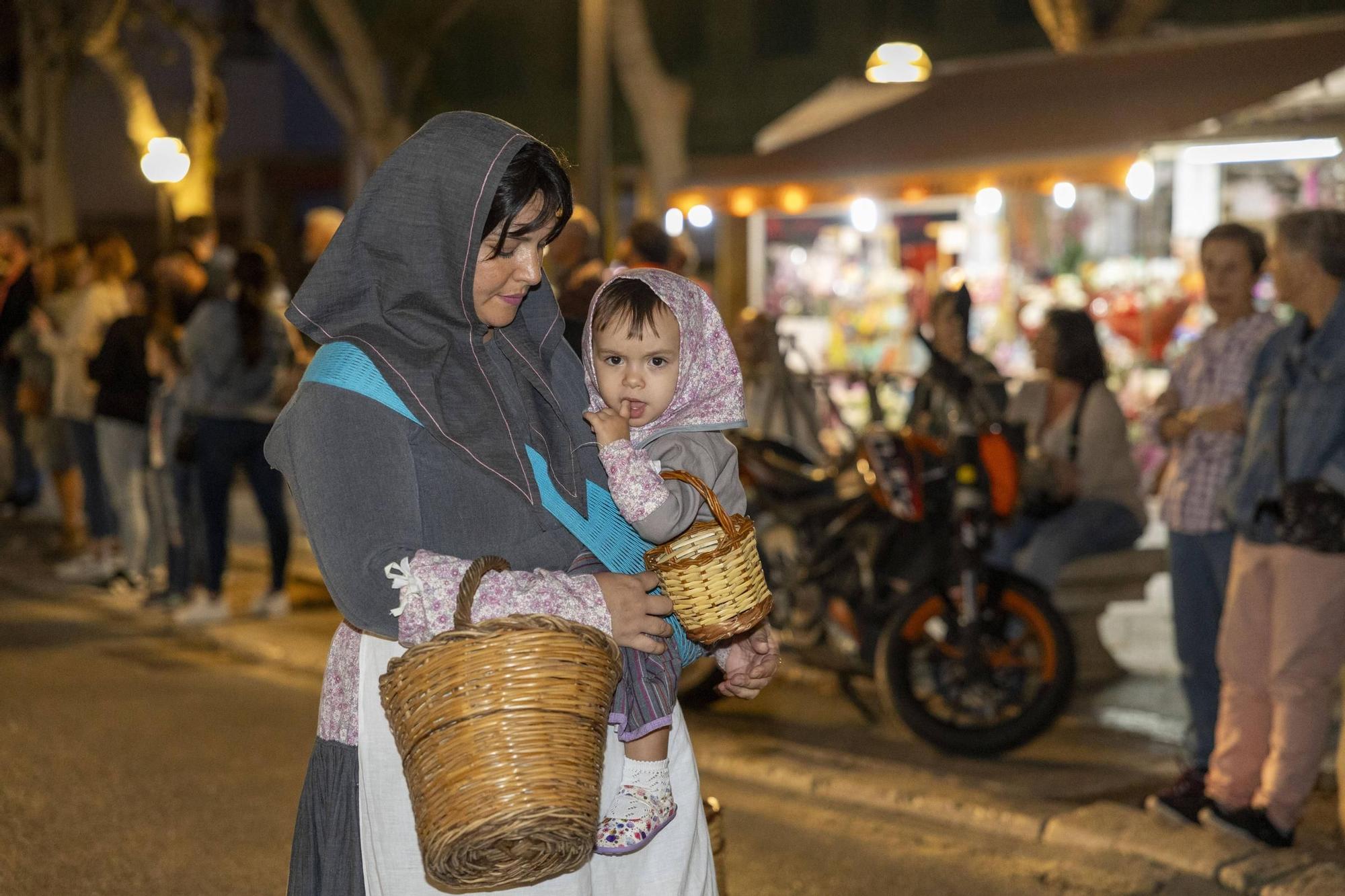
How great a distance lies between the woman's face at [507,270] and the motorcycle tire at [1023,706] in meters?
4.24

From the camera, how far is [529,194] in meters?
2.54

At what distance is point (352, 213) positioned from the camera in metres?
2.53

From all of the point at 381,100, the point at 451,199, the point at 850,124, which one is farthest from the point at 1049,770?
the point at 381,100

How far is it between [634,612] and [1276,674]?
11.2ft

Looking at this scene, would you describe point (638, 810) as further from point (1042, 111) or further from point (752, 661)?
point (1042, 111)

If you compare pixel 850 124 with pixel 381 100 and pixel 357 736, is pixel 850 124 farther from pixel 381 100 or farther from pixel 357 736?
pixel 357 736

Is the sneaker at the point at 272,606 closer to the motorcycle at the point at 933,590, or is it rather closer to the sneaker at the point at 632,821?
the motorcycle at the point at 933,590

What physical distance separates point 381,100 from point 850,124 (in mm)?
6943

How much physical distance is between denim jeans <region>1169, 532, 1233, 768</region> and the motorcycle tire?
60 cm

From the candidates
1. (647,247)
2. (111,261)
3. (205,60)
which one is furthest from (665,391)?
(205,60)

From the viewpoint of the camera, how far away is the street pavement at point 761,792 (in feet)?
17.1

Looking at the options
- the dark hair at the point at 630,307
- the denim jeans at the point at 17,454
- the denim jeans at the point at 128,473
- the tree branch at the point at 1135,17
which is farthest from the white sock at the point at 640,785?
the denim jeans at the point at 17,454

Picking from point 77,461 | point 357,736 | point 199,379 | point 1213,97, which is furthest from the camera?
point 77,461

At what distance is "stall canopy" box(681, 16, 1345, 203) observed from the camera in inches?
393
